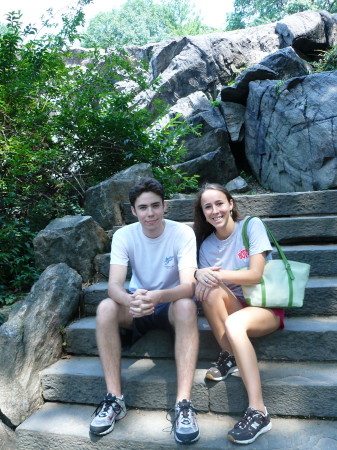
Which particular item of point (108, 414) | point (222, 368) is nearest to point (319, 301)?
point (222, 368)

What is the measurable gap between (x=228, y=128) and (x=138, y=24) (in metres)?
35.1

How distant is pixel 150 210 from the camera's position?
2408mm

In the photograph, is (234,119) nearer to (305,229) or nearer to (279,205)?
(279,205)

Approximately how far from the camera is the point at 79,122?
4.29 m

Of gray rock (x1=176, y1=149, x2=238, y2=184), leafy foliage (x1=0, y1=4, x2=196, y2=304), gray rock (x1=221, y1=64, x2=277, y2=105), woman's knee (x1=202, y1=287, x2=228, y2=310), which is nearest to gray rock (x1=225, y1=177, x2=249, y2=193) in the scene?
gray rock (x1=176, y1=149, x2=238, y2=184)

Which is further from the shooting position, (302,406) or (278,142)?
(278,142)

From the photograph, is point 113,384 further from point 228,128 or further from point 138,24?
point 138,24

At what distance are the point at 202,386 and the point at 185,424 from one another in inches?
11.2

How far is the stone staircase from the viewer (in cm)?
198

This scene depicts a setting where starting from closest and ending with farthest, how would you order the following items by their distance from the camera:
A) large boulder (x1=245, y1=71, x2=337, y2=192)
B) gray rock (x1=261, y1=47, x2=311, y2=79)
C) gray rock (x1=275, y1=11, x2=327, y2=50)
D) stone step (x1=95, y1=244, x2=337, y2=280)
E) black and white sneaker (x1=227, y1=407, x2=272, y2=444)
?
black and white sneaker (x1=227, y1=407, x2=272, y2=444), stone step (x1=95, y1=244, x2=337, y2=280), large boulder (x1=245, y1=71, x2=337, y2=192), gray rock (x1=261, y1=47, x2=311, y2=79), gray rock (x1=275, y1=11, x2=327, y2=50)

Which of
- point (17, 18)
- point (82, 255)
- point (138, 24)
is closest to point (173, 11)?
point (138, 24)

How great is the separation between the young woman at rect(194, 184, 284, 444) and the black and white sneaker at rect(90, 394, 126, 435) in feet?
1.77

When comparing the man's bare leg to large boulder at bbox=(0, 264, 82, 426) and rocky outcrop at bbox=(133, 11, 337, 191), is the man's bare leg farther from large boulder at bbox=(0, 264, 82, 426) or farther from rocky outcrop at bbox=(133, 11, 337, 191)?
rocky outcrop at bbox=(133, 11, 337, 191)

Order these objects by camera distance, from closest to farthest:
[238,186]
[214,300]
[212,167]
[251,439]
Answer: [251,439] < [214,300] < [238,186] < [212,167]
